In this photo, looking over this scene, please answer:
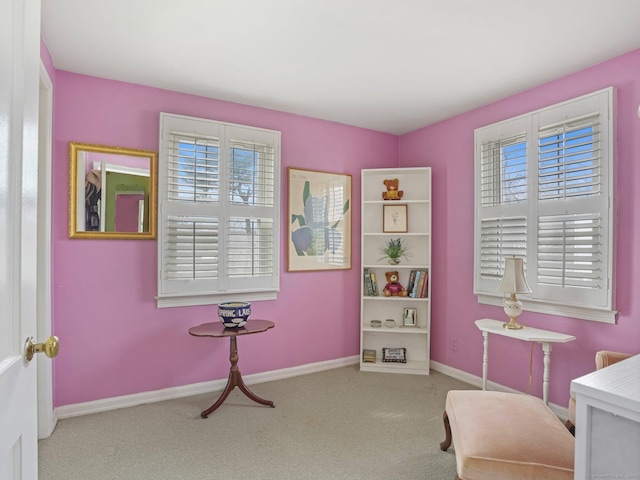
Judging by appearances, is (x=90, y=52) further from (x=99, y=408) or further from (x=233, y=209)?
(x=99, y=408)

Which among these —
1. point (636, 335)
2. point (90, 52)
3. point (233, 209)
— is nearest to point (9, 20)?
point (90, 52)

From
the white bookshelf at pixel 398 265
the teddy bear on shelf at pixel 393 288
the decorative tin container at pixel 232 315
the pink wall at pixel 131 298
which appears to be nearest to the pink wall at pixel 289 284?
the pink wall at pixel 131 298

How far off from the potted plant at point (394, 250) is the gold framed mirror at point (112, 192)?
2230 mm

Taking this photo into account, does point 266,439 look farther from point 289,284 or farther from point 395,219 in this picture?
point 395,219

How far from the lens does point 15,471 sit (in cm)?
91

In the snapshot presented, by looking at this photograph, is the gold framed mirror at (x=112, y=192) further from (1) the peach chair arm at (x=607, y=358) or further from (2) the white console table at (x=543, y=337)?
(1) the peach chair arm at (x=607, y=358)

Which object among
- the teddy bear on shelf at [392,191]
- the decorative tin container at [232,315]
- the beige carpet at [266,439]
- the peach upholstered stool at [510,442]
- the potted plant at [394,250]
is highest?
the teddy bear on shelf at [392,191]

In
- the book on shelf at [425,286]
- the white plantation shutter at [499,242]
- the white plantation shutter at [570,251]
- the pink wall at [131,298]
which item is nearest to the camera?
the white plantation shutter at [570,251]

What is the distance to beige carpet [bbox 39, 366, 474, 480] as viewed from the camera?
7.01 feet

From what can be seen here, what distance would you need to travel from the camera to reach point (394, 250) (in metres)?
3.92

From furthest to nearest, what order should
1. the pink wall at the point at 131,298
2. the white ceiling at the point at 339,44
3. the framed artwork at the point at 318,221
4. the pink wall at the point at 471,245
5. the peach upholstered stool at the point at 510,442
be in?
1. the framed artwork at the point at 318,221
2. the pink wall at the point at 131,298
3. the pink wall at the point at 471,245
4. the white ceiling at the point at 339,44
5. the peach upholstered stool at the point at 510,442

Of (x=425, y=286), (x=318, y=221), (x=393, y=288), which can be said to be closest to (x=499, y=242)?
(x=425, y=286)

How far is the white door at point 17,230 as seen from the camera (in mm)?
848

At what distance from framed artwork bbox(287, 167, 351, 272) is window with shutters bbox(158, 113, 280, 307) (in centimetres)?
21
